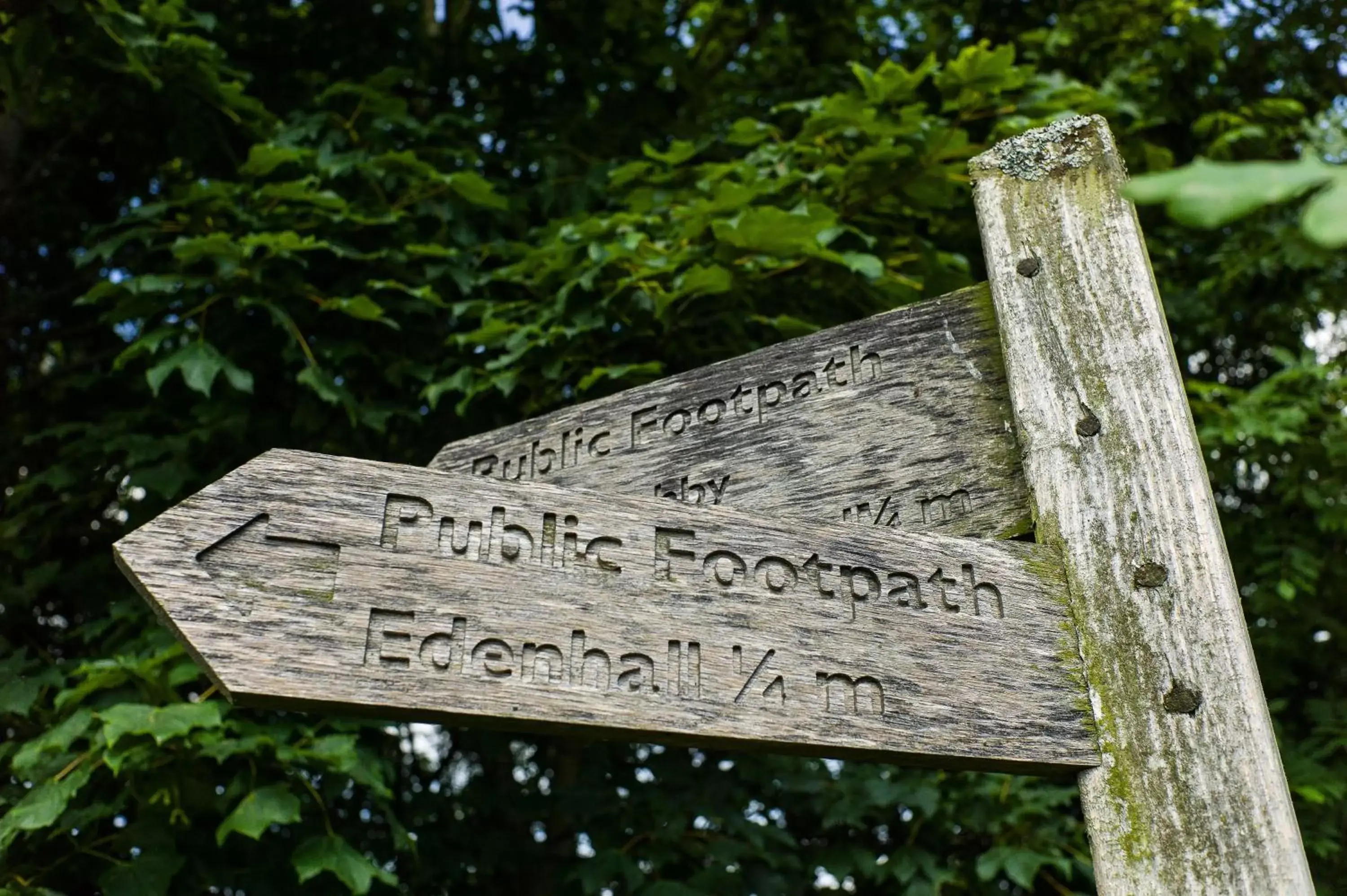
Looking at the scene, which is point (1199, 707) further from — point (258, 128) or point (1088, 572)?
point (258, 128)

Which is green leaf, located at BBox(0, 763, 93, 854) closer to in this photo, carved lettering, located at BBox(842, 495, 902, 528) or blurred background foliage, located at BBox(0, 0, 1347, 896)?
blurred background foliage, located at BBox(0, 0, 1347, 896)

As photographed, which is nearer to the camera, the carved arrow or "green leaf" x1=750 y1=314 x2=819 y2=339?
the carved arrow

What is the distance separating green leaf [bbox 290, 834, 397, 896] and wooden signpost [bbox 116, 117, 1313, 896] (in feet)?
5.60

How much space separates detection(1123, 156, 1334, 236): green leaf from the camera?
20.6 inches

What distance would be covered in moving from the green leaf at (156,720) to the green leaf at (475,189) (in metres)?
1.86

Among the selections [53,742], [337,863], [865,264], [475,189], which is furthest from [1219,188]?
[475,189]

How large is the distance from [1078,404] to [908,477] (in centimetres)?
28

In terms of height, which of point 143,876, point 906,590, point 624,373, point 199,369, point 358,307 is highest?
point 358,307

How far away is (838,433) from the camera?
187 cm

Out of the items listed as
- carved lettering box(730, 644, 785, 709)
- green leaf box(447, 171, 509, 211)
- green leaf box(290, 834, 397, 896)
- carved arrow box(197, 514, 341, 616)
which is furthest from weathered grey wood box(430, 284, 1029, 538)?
green leaf box(447, 171, 509, 211)

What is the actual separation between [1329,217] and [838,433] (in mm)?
1362

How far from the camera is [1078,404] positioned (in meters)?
1.70

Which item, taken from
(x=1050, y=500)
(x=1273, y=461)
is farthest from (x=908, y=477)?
(x=1273, y=461)

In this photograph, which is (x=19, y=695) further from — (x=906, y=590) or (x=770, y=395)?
(x=906, y=590)
